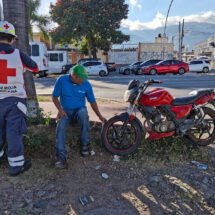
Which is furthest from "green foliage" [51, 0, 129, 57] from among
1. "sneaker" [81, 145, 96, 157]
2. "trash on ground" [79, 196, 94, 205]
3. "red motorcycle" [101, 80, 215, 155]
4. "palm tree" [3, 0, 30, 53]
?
"trash on ground" [79, 196, 94, 205]

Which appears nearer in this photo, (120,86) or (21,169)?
(21,169)

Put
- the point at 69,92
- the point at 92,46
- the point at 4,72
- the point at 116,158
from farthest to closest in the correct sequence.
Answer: the point at 92,46 → the point at 116,158 → the point at 69,92 → the point at 4,72

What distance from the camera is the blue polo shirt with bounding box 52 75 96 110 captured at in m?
4.38

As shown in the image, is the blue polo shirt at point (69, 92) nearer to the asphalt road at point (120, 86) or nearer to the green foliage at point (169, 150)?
the green foliage at point (169, 150)

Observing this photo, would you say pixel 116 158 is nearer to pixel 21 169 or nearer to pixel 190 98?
pixel 21 169

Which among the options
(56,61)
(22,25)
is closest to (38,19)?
(56,61)

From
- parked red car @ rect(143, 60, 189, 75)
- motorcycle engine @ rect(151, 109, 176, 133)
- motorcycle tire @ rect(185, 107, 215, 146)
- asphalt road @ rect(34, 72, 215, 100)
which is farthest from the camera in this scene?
parked red car @ rect(143, 60, 189, 75)

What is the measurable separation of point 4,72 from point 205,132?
3236mm

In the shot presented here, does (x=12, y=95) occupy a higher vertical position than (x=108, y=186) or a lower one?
higher

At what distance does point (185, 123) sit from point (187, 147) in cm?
38

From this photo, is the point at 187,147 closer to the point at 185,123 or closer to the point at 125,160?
the point at 185,123

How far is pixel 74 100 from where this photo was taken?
4438mm

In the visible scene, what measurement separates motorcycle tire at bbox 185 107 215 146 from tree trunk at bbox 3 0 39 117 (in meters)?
2.50

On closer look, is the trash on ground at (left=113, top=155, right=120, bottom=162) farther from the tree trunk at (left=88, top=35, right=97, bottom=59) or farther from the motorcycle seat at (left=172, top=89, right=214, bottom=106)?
the tree trunk at (left=88, top=35, right=97, bottom=59)
